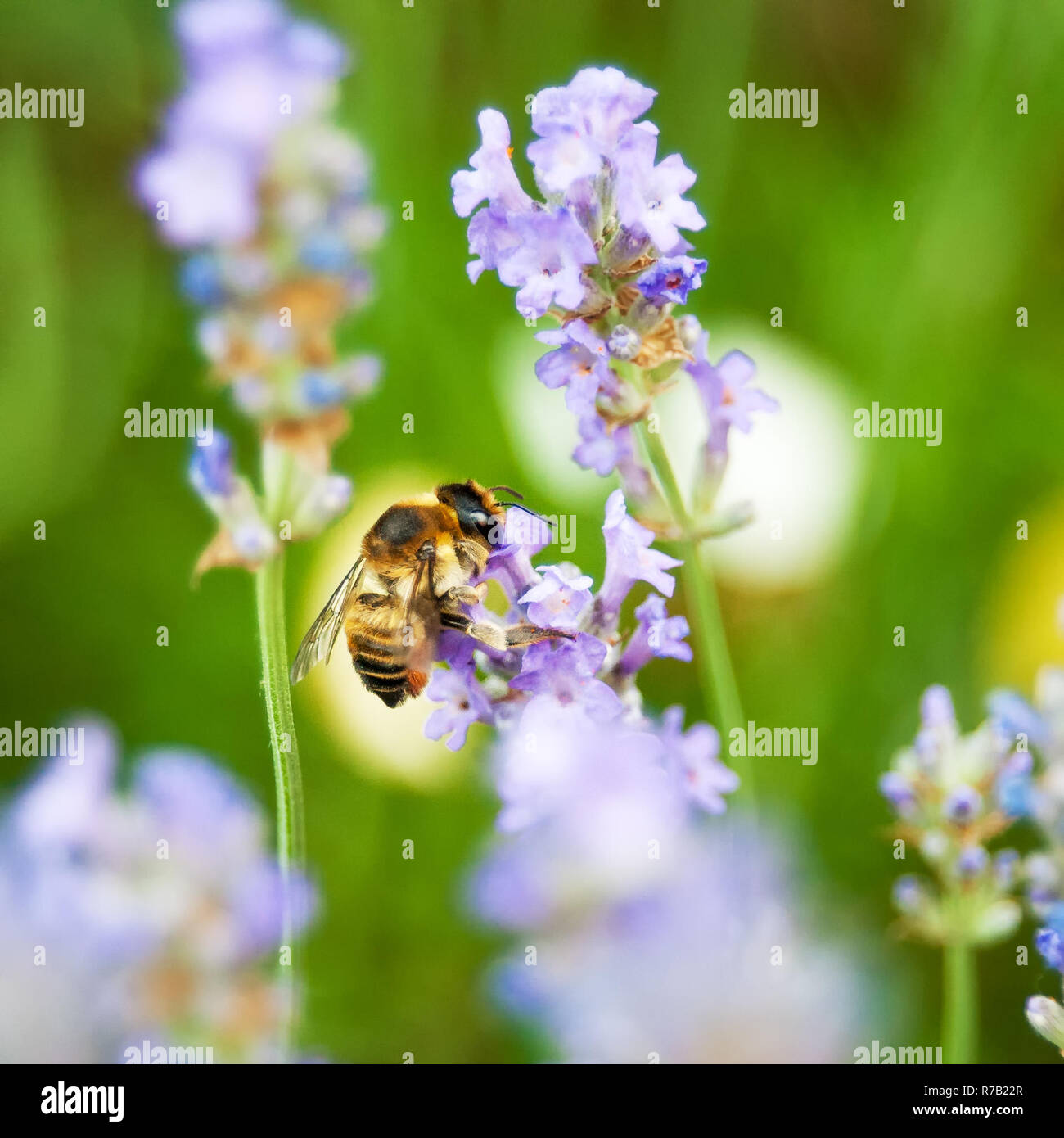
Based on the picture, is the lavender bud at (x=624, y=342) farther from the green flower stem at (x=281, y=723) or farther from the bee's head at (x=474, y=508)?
the green flower stem at (x=281, y=723)

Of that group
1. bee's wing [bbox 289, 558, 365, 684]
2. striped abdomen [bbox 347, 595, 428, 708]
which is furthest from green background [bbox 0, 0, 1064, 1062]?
striped abdomen [bbox 347, 595, 428, 708]

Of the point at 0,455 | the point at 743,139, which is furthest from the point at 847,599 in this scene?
the point at 0,455

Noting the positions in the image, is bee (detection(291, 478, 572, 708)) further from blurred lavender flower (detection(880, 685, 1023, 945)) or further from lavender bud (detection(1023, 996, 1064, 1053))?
lavender bud (detection(1023, 996, 1064, 1053))

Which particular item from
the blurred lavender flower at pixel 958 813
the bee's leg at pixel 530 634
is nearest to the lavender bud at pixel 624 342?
the bee's leg at pixel 530 634

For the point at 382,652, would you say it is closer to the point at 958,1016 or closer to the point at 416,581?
the point at 416,581

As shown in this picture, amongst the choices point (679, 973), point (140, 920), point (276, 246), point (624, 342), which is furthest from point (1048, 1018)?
point (276, 246)
